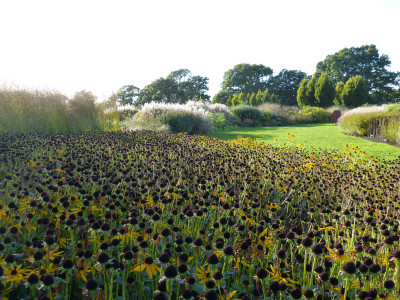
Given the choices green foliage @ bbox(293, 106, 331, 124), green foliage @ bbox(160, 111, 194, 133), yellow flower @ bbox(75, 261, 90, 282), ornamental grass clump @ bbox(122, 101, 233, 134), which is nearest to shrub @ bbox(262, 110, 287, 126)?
green foliage @ bbox(293, 106, 331, 124)

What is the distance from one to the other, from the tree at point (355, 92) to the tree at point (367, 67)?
1043cm

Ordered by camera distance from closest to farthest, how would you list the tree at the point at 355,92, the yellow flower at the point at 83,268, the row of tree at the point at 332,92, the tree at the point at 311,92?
the yellow flower at the point at 83,268 < the tree at the point at 355,92 < the row of tree at the point at 332,92 < the tree at the point at 311,92

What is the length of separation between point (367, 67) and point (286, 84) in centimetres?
1334

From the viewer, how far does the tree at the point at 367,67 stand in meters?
48.8

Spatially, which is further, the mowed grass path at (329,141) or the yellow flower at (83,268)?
the mowed grass path at (329,141)

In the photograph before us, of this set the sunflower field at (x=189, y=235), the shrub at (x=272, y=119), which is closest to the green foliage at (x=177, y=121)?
the sunflower field at (x=189, y=235)

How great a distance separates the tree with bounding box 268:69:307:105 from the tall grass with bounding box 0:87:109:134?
46.9m

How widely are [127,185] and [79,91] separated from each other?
31.1 feet

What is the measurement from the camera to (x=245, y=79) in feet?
190

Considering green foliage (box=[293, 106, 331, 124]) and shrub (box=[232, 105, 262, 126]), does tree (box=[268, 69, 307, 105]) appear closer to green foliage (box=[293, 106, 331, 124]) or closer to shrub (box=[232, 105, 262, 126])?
green foliage (box=[293, 106, 331, 124])

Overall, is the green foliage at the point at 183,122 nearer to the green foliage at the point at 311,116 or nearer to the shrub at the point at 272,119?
the shrub at the point at 272,119

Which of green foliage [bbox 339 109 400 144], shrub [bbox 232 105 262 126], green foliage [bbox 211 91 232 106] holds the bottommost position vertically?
green foliage [bbox 339 109 400 144]

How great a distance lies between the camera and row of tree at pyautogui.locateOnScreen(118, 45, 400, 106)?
132 ft

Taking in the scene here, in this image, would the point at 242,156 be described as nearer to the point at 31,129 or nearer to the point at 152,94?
the point at 31,129
